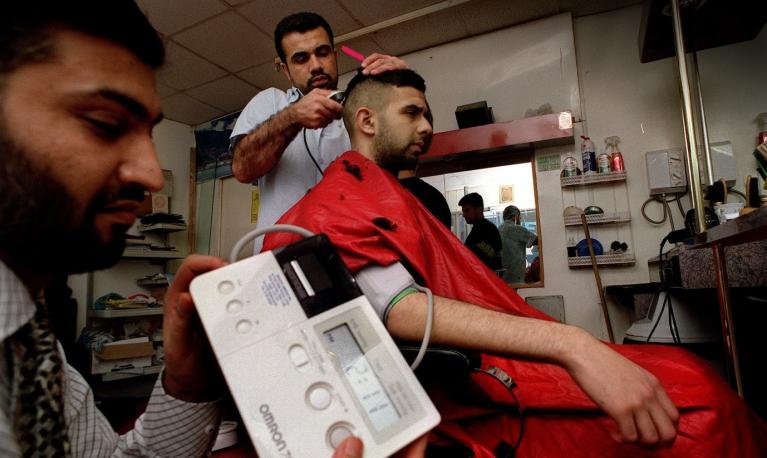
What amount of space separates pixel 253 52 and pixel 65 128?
354cm

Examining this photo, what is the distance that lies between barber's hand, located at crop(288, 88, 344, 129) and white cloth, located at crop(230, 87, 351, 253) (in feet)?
1.20

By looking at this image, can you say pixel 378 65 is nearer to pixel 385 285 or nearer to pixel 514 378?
pixel 385 285

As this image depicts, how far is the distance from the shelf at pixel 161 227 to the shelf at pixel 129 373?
1400 mm

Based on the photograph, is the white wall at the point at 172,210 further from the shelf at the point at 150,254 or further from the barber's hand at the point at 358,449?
the barber's hand at the point at 358,449

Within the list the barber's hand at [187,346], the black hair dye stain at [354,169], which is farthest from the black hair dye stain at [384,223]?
the barber's hand at [187,346]

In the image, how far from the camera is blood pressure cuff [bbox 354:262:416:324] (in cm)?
82

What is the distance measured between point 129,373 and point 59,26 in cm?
395

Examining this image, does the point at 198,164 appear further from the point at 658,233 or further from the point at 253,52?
the point at 658,233

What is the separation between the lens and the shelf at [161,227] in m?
4.45

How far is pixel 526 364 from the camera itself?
972mm

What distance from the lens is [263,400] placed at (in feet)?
1.51

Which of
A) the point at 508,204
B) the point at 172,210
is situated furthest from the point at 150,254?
the point at 508,204

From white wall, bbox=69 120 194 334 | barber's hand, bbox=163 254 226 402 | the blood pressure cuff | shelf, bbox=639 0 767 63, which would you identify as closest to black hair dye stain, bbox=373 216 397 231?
the blood pressure cuff

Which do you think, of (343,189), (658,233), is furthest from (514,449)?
(658,233)
